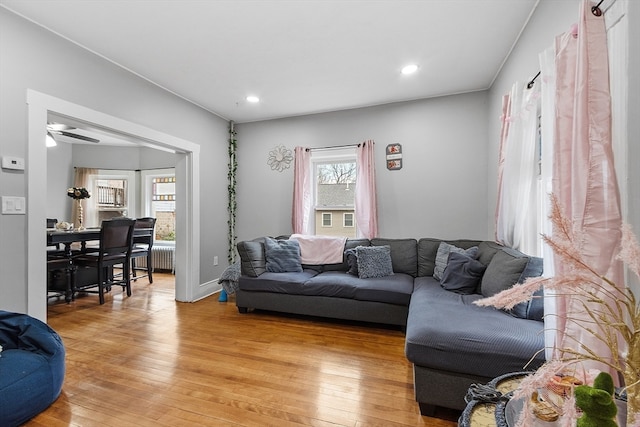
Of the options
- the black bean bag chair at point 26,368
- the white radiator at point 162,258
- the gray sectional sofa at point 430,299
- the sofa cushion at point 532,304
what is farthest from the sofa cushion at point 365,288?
the white radiator at point 162,258

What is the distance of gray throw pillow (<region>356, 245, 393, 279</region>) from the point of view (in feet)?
10.4

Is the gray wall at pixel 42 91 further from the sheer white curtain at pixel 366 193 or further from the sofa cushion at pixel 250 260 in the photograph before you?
the sheer white curtain at pixel 366 193

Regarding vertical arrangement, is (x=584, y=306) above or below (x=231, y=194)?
below

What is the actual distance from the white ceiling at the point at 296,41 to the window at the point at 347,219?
5.24 ft

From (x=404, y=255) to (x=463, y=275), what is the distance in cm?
90

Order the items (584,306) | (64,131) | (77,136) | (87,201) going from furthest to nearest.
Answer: (87,201)
(77,136)
(64,131)
(584,306)

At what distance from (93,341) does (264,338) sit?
155 centimetres

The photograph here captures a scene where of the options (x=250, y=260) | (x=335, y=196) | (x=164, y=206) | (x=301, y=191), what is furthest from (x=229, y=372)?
(x=164, y=206)

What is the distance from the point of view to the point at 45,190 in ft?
7.34

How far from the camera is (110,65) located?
273 centimetres

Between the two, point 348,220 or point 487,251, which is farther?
point 348,220

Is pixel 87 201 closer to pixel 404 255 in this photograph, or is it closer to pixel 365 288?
pixel 365 288

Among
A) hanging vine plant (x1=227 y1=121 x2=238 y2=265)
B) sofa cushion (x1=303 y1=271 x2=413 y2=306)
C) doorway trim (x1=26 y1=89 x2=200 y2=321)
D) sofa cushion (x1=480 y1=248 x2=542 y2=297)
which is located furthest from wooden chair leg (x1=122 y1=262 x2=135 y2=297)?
sofa cushion (x1=480 y1=248 x2=542 y2=297)

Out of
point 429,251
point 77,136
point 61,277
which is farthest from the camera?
point 77,136
